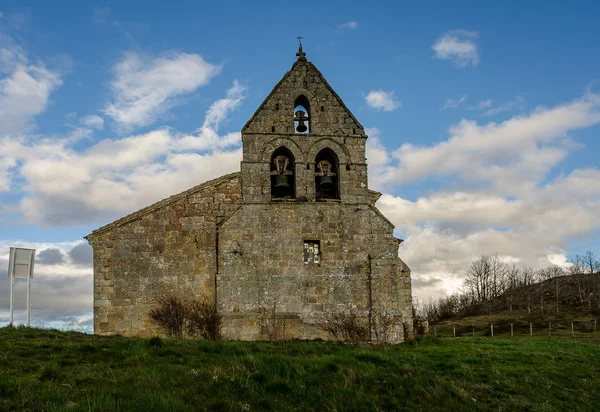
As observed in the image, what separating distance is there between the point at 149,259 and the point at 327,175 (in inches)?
245

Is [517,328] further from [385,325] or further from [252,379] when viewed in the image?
[252,379]

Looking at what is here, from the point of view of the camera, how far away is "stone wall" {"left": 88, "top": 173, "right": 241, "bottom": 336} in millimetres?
15539

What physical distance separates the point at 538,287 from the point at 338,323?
2416 inches

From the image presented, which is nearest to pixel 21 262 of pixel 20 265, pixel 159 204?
pixel 20 265

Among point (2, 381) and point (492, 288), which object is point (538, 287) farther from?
point (2, 381)

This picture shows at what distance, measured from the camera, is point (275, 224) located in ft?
53.9

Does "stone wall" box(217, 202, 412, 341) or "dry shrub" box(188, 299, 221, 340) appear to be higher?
"stone wall" box(217, 202, 412, 341)

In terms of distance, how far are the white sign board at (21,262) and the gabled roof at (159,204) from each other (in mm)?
1615

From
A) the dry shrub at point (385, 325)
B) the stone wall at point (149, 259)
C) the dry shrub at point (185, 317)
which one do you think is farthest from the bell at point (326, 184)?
the dry shrub at point (185, 317)

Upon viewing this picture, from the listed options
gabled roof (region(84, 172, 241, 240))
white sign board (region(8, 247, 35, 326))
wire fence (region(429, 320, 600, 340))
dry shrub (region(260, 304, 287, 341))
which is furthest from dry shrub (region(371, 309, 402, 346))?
wire fence (region(429, 320, 600, 340))

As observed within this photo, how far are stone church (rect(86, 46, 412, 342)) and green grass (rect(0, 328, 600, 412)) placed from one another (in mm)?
3330

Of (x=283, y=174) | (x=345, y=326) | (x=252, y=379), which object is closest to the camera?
(x=252, y=379)

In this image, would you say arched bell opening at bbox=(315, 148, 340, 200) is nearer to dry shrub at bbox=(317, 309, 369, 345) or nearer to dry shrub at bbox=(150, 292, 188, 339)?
dry shrub at bbox=(317, 309, 369, 345)

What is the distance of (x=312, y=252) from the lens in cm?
1642
